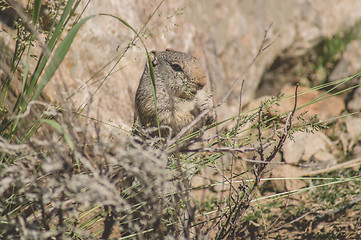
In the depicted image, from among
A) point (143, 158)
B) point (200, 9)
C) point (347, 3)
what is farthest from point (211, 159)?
point (347, 3)

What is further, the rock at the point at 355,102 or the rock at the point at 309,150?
the rock at the point at 355,102

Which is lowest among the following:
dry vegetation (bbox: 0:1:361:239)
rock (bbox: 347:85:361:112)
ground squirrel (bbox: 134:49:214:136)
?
dry vegetation (bbox: 0:1:361:239)

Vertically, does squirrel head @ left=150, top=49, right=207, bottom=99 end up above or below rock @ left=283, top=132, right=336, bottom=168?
above

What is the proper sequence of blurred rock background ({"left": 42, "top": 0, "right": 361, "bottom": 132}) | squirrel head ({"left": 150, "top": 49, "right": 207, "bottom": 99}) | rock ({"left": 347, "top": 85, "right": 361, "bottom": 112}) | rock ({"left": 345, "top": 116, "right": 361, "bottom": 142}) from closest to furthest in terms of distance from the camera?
squirrel head ({"left": 150, "top": 49, "right": 207, "bottom": 99}), blurred rock background ({"left": 42, "top": 0, "right": 361, "bottom": 132}), rock ({"left": 345, "top": 116, "right": 361, "bottom": 142}), rock ({"left": 347, "top": 85, "right": 361, "bottom": 112})

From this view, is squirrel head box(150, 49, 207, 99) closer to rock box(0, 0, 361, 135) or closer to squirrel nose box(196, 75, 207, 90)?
squirrel nose box(196, 75, 207, 90)

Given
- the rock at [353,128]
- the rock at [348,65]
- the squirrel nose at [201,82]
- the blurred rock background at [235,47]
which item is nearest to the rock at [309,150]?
the blurred rock background at [235,47]

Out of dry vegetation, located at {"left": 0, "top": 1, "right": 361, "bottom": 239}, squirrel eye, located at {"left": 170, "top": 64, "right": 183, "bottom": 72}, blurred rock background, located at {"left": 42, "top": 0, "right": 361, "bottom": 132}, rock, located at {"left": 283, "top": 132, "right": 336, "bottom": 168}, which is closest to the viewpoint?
dry vegetation, located at {"left": 0, "top": 1, "right": 361, "bottom": 239}

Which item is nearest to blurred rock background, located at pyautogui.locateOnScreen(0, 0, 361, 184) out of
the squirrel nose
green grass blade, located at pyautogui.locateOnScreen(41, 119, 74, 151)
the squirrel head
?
the squirrel head

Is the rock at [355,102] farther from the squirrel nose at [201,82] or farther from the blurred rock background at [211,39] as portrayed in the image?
the squirrel nose at [201,82]

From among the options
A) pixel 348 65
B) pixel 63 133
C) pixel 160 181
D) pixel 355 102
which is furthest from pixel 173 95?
pixel 348 65

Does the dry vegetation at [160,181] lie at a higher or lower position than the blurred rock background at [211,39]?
lower

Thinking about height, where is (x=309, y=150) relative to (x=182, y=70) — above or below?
below

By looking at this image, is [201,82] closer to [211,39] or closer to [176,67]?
[176,67]

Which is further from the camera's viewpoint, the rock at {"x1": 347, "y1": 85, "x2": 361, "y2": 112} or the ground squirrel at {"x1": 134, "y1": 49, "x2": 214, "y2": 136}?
the rock at {"x1": 347, "y1": 85, "x2": 361, "y2": 112}
